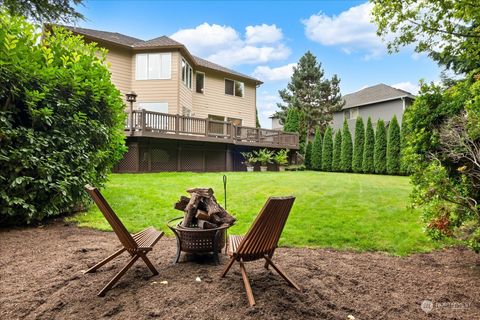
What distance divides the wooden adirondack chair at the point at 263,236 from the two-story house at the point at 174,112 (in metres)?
10.2

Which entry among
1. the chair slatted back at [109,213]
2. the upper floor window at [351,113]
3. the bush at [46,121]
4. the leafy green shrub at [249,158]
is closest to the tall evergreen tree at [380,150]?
the leafy green shrub at [249,158]

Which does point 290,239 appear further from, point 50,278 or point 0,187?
point 0,187

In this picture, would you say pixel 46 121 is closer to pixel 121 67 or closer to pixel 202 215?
pixel 202 215

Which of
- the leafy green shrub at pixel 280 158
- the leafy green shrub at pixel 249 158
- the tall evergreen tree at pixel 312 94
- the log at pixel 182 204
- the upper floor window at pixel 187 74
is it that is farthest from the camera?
the tall evergreen tree at pixel 312 94

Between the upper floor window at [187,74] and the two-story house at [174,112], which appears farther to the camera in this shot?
the upper floor window at [187,74]

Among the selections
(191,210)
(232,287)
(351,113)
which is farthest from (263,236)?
(351,113)

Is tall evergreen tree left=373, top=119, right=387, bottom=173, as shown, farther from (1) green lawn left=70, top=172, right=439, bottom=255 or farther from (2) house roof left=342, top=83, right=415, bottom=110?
(1) green lawn left=70, top=172, right=439, bottom=255

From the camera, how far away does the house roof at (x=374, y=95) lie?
70.9 ft

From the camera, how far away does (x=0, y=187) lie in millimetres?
4266

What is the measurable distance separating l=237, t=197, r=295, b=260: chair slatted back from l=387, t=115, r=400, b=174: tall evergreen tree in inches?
566

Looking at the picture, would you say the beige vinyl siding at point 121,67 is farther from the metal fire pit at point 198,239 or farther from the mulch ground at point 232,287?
the metal fire pit at point 198,239

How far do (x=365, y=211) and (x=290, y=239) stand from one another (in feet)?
7.56

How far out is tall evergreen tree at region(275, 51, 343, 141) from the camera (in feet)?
86.5

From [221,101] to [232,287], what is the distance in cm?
1709
